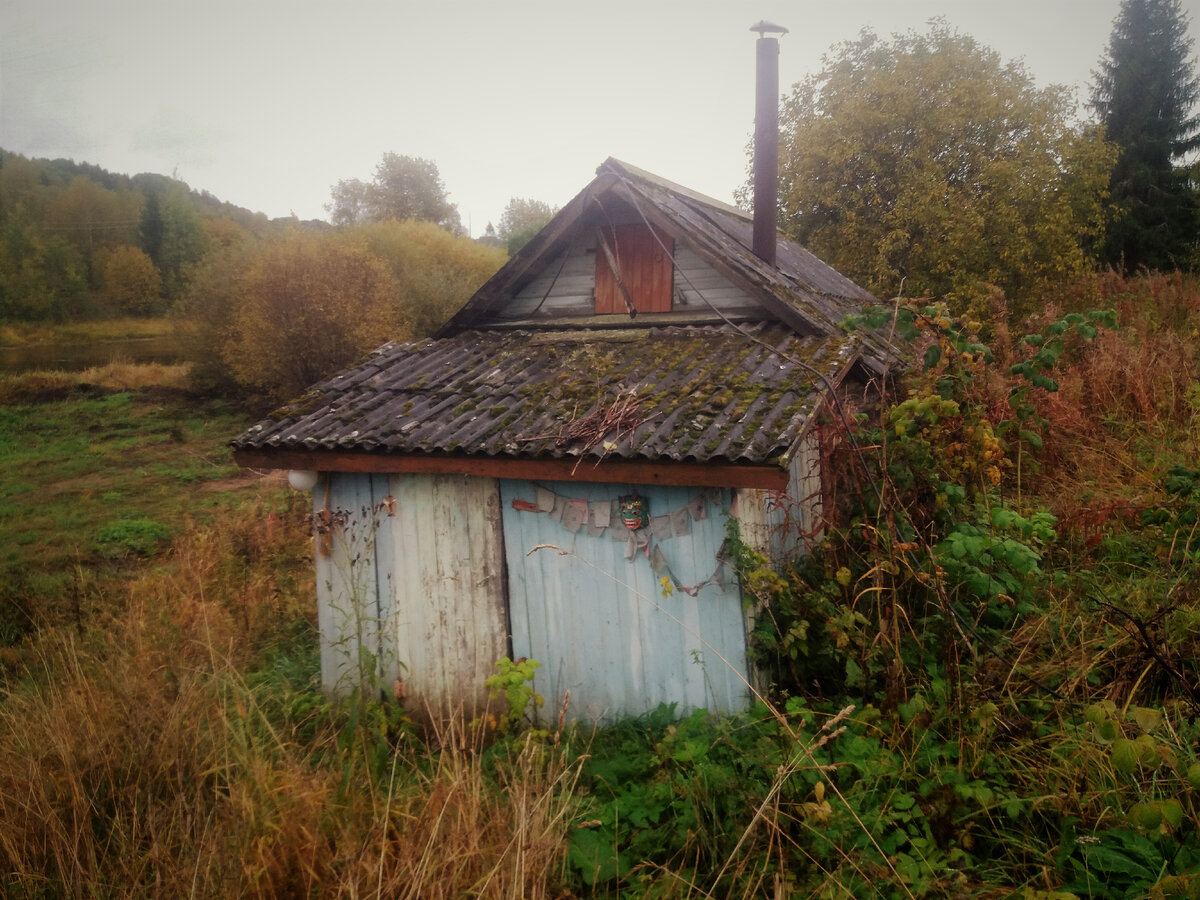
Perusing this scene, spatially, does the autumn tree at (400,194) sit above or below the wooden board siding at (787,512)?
above

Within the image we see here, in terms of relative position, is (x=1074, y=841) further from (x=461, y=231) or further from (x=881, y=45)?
(x=461, y=231)

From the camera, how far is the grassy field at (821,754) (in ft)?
9.09

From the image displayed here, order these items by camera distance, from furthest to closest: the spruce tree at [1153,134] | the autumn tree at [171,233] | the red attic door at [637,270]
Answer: the autumn tree at [171,233], the spruce tree at [1153,134], the red attic door at [637,270]

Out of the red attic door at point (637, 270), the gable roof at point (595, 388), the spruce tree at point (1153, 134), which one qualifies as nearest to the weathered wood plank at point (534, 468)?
the gable roof at point (595, 388)

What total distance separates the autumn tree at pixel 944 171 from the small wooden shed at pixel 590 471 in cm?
1355

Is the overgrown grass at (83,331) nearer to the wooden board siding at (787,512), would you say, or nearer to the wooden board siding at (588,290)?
the wooden board siding at (588,290)

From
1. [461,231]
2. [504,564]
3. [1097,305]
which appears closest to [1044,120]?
[1097,305]

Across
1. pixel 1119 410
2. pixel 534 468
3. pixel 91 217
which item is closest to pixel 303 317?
pixel 91 217

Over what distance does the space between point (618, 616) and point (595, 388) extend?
69.4 inches

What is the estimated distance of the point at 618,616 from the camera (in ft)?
16.4

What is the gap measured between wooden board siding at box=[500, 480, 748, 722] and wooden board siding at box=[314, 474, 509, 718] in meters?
0.25

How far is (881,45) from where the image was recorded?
67.3ft

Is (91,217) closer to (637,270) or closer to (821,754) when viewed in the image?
(637,270)

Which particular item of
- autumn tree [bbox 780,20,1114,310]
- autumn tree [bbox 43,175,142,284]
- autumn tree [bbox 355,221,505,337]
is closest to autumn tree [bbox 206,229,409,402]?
autumn tree [bbox 355,221,505,337]
